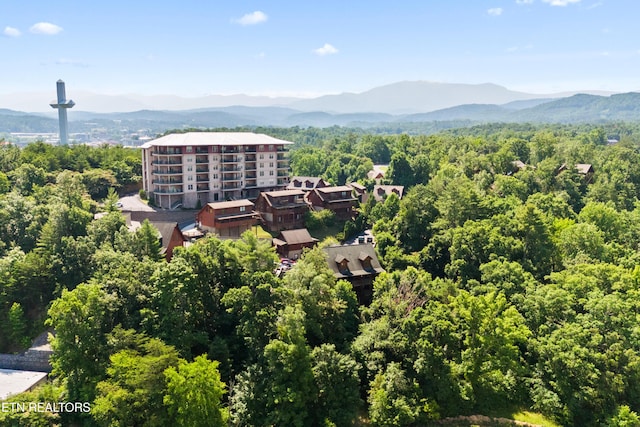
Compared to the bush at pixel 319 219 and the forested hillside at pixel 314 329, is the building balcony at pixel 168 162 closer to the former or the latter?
the forested hillside at pixel 314 329

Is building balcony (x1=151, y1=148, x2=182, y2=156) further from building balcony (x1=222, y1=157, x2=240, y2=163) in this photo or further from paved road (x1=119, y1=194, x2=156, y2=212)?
paved road (x1=119, y1=194, x2=156, y2=212)

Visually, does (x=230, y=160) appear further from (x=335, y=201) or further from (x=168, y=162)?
(x=335, y=201)

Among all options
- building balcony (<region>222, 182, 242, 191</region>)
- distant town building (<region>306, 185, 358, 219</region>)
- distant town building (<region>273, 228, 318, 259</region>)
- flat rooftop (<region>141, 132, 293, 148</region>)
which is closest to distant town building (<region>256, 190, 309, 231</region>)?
distant town building (<region>306, 185, 358, 219</region>)

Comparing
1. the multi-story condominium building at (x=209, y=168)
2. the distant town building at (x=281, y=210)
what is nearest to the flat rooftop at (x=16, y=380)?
the distant town building at (x=281, y=210)

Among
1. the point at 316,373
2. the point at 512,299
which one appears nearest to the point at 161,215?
the point at 316,373

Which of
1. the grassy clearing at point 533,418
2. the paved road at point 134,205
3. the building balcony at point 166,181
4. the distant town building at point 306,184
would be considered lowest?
the grassy clearing at point 533,418

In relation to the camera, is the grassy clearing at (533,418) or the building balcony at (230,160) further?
the building balcony at (230,160)

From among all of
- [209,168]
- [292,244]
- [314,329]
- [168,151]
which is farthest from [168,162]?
[314,329]
